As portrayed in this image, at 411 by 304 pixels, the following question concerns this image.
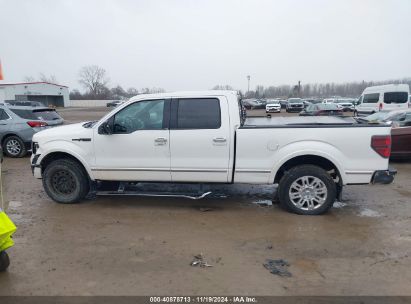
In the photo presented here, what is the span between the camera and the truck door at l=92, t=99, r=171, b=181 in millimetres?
5402

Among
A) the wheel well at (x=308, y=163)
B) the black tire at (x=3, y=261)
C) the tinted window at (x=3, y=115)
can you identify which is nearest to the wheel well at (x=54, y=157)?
the black tire at (x=3, y=261)

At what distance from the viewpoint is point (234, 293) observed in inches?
127

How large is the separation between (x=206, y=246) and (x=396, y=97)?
20.7 metres

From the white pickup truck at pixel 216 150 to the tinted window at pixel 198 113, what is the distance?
0.02m

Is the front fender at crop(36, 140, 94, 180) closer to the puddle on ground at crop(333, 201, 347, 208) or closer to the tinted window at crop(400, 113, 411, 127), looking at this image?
the puddle on ground at crop(333, 201, 347, 208)

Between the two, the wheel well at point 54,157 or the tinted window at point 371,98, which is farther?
the tinted window at point 371,98

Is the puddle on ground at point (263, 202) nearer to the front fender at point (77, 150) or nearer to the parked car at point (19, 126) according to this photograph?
the front fender at point (77, 150)

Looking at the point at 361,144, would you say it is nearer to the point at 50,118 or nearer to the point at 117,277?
the point at 117,277

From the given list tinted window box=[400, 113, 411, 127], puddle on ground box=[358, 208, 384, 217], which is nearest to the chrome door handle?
puddle on ground box=[358, 208, 384, 217]

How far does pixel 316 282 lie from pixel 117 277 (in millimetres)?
2033

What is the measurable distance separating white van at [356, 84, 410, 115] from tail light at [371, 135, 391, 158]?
16891mm

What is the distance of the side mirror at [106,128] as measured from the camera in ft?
18.0

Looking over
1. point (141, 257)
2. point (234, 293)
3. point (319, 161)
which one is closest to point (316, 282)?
point (234, 293)

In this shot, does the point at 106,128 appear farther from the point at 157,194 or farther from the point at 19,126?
the point at 19,126
